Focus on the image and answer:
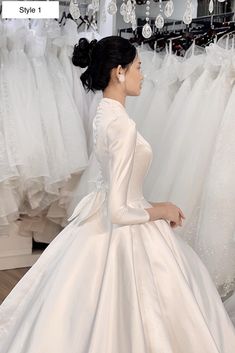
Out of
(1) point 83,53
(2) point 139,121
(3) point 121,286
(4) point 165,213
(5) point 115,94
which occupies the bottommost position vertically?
(3) point 121,286

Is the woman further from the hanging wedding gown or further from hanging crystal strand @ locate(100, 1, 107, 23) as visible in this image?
hanging crystal strand @ locate(100, 1, 107, 23)

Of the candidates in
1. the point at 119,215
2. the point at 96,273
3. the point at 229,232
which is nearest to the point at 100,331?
the point at 96,273

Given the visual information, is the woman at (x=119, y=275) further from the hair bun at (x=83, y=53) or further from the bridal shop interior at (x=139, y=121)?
the bridal shop interior at (x=139, y=121)

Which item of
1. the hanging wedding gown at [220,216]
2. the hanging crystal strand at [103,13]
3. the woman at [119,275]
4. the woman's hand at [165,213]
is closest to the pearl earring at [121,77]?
the woman at [119,275]

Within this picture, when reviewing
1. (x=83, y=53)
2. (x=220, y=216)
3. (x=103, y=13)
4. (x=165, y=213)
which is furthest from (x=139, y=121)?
(x=165, y=213)

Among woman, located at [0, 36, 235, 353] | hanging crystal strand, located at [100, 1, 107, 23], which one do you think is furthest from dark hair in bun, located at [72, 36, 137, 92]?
hanging crystal strand, located at [100, 1, 107, 23]

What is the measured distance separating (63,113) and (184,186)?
841 millimetres

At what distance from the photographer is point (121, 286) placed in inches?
54.8

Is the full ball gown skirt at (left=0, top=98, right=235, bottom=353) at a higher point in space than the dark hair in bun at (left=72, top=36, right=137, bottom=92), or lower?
lower

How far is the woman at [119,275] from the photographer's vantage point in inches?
52.7

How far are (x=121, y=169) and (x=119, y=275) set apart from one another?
29cm

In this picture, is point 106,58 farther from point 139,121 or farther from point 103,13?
point 103,13

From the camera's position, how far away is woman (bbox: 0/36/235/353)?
52.7 inches

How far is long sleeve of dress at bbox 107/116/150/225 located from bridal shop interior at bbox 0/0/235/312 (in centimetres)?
70
